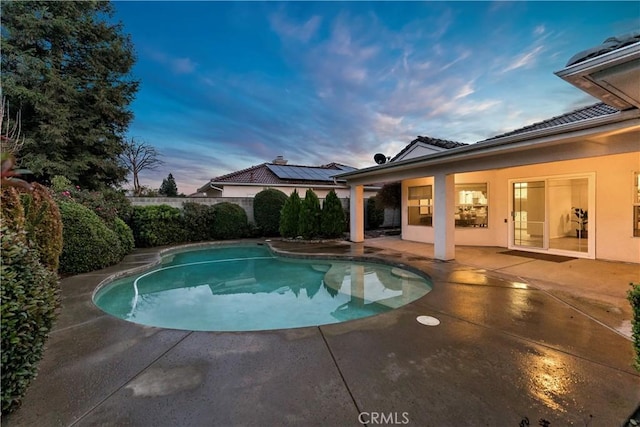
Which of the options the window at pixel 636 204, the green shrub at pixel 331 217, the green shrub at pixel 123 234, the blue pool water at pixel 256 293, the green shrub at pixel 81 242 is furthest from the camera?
the green shrub at pixel 331 217

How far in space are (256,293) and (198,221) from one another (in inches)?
296

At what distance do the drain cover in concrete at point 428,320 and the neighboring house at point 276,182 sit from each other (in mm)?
12086

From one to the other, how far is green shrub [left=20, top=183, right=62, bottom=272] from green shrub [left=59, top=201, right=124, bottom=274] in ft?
5.64

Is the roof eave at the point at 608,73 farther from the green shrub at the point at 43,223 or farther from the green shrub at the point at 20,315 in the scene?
the green shrub at the point at 43,223

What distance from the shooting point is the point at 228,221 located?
12.9 m

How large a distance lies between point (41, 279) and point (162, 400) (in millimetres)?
1307

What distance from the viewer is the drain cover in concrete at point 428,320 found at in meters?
3.58

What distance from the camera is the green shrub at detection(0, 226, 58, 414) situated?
1708mm

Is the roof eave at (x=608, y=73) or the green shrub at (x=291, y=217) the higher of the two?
the roof eave at (x=608, y=73)

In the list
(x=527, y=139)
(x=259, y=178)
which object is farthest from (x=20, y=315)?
(x=259, y=178)

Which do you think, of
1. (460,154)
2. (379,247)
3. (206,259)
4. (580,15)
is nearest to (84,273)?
(206,259)

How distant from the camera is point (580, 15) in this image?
604 cm

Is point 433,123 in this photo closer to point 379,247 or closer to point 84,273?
point 379,247

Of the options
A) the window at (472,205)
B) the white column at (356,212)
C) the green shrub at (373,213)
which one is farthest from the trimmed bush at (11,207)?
the green shrub at (373,213)
